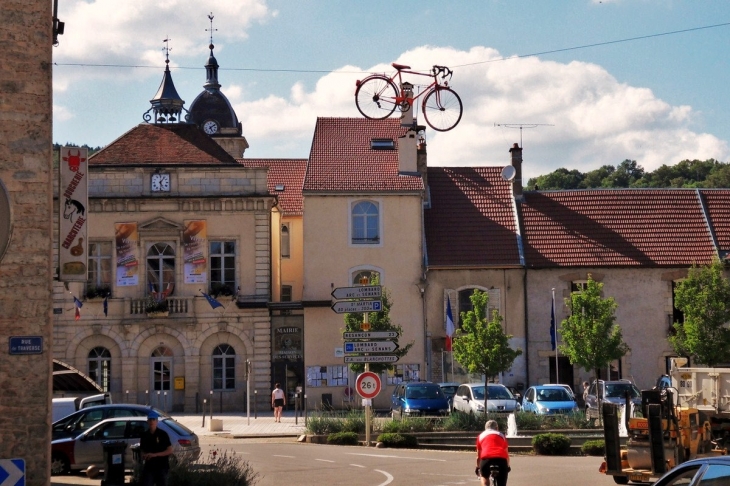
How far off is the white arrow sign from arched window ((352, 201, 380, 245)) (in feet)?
131

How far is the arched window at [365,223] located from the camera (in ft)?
163

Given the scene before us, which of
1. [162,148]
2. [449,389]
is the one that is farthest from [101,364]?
[449,389]

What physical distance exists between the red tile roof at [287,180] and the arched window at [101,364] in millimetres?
11197

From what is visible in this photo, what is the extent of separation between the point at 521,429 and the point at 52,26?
19672mm

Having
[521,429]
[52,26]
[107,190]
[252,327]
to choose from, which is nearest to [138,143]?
[107,190]

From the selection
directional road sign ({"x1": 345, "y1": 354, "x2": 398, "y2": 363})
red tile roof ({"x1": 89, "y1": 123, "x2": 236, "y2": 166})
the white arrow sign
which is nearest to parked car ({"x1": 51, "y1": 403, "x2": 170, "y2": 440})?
directional road sign ({"x1": 345, "y1": 354, "x2": 398, "y2": 363})

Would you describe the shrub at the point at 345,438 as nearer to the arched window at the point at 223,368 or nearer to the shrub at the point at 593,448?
the shrub at the point at 593,448

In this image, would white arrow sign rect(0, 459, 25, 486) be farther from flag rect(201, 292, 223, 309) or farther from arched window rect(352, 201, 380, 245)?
arched window rect(352, 201, 380, 245)

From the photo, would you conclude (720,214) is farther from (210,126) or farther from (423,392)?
(210,126)

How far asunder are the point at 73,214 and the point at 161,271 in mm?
29813

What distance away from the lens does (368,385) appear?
28.9 metres

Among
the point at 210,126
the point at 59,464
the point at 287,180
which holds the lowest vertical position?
the point at 59,464

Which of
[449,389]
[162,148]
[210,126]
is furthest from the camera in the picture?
[210,126]

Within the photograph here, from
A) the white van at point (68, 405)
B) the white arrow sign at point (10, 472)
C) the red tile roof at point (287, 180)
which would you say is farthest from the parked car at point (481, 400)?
the white arrow sign at point (10, 472)
